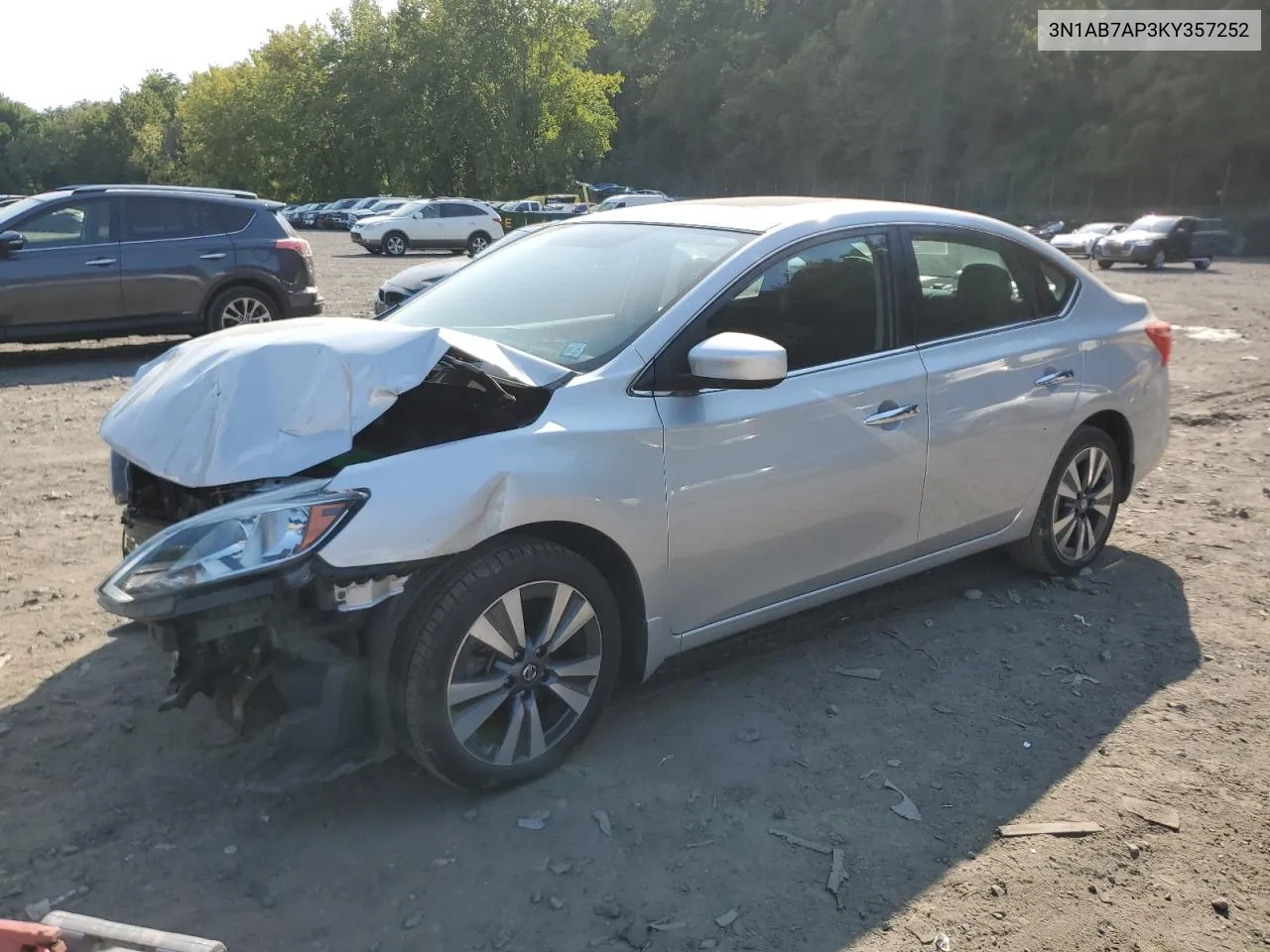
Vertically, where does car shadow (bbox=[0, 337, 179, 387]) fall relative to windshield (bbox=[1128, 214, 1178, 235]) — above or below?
below

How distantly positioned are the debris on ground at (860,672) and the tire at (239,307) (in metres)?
8.97

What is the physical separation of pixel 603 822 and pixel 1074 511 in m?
2.98

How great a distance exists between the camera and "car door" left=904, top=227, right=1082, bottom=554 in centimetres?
434

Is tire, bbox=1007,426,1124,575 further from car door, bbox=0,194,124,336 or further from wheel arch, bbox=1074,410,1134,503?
car door, bbox=0,194,124,336

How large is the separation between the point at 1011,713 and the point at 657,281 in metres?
2.01

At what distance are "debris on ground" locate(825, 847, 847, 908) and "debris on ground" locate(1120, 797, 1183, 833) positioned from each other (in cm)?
96

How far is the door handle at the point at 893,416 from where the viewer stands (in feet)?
13.3

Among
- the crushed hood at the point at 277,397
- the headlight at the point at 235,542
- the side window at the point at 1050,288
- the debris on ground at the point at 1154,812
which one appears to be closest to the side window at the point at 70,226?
the crushed hood at the point at 277,397

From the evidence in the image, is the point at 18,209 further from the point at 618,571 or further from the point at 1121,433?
the point at 1121,433

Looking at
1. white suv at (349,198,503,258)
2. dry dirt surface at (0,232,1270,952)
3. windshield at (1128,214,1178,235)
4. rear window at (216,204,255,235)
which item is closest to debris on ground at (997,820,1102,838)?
dry dirt surface at (0,232,1270,952)

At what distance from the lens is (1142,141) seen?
163 ft

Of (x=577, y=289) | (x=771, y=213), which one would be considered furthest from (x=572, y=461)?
(x=771, y=213)

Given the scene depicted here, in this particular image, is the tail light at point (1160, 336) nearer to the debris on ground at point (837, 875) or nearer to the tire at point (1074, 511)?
the tire at point (1074, 511)

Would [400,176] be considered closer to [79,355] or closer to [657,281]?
[79,355]
